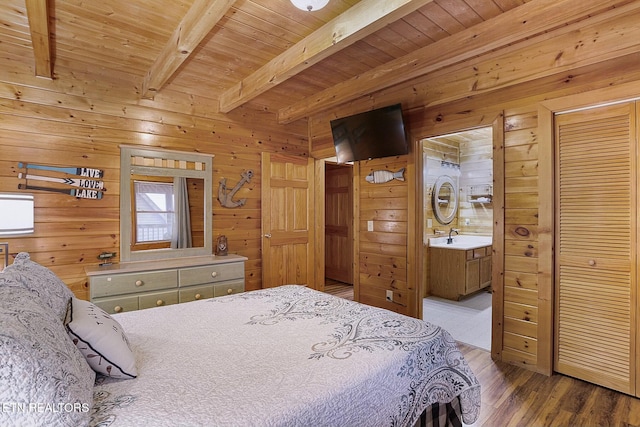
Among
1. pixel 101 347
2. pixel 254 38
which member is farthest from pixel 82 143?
pixel 101 347

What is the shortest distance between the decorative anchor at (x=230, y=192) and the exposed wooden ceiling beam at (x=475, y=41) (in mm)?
1322

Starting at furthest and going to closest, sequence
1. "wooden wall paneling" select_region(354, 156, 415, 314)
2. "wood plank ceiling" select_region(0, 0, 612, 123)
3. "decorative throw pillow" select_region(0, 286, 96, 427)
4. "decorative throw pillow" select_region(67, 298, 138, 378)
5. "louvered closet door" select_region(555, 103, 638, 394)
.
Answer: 1. "wooden wall paneling" select_region(354, 156, 415, 314)
2. "louvered closet door" select_region(555, 103, 638, 394)
3. "wood plank ceiling" select_region(0, 0, 612, 123)
4. "decorative throw pillow" select_region(67, 298, 138, 378)
5. "decorative throw pillow" select_region(0, 286, 96, 427)

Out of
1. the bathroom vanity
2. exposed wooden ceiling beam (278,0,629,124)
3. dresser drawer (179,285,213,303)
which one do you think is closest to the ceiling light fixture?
exposed wooden ceiling beam (278,0,629,124)

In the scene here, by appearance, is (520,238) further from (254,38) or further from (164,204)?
(164,204)

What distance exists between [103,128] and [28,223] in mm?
1276

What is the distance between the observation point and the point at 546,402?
2.17 metres

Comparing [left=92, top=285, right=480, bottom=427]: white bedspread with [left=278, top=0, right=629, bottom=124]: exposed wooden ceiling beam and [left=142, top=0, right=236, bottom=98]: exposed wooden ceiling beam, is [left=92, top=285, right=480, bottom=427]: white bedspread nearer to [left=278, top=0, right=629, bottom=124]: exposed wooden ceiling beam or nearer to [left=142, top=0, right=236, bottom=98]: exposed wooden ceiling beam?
[left=142, top=0, right=236, bottom=98]: exposed wooden ceiling beam

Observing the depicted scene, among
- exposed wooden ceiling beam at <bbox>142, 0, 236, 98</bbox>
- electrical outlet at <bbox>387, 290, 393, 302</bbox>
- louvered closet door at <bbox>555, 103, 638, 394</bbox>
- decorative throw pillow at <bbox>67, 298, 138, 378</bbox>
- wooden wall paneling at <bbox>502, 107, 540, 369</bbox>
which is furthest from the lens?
electrical outlet at <bbox>387, 290, 393, 302</bbox>

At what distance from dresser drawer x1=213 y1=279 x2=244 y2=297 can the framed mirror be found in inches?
20.0

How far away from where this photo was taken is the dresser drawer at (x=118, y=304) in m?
2.69

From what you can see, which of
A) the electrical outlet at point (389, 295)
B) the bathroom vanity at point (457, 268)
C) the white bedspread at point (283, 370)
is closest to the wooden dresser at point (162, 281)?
the white bedspread at point (283, 370)

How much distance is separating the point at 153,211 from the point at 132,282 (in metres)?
0.83

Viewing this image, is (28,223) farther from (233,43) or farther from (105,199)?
(233,43)

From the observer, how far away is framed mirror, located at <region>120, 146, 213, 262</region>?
3215 mm
